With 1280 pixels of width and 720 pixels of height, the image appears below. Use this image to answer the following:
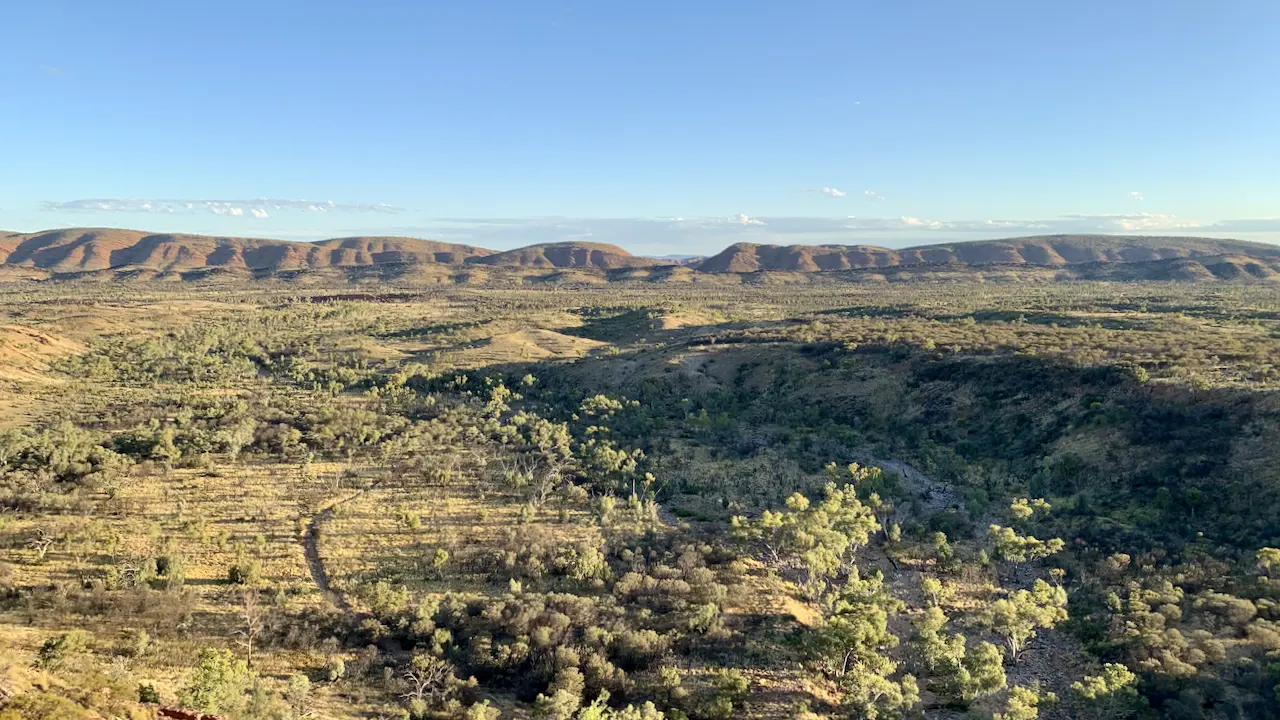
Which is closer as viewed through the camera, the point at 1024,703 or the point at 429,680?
the point at 1024,703

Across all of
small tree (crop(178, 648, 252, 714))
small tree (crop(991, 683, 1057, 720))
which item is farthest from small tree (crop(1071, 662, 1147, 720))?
small tree (crop(178, 648, 252, 714))

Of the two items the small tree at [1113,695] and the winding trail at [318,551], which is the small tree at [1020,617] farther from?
the winding trail at [318,551]

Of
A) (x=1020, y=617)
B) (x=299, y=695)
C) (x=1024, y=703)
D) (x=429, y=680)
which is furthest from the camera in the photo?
(x=1020, y=617)

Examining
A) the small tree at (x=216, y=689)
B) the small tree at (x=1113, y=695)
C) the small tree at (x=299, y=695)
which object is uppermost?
the small tree at (x=216, y=689)

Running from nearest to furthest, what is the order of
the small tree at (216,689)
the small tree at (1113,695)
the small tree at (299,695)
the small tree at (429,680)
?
the small tree at (216,689), the small tree at (299,695), the small tree at (429,680), the small tree at (1113,695)

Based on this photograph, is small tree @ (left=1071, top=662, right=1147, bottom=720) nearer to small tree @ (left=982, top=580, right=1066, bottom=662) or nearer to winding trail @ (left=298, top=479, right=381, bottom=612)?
small tree @ (left=982, top=580, right=1066, bottom=662)

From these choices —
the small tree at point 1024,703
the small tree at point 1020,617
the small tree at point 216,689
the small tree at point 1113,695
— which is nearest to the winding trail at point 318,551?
the small tree at point 216,689

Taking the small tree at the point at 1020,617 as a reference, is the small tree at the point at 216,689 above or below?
above

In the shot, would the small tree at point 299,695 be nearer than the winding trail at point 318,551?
Yes

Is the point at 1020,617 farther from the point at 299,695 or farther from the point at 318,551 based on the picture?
the point at 318,551

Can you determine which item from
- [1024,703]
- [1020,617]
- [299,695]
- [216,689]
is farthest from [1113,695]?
[216,689]

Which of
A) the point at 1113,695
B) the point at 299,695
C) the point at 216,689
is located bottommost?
the point at 1113,695
